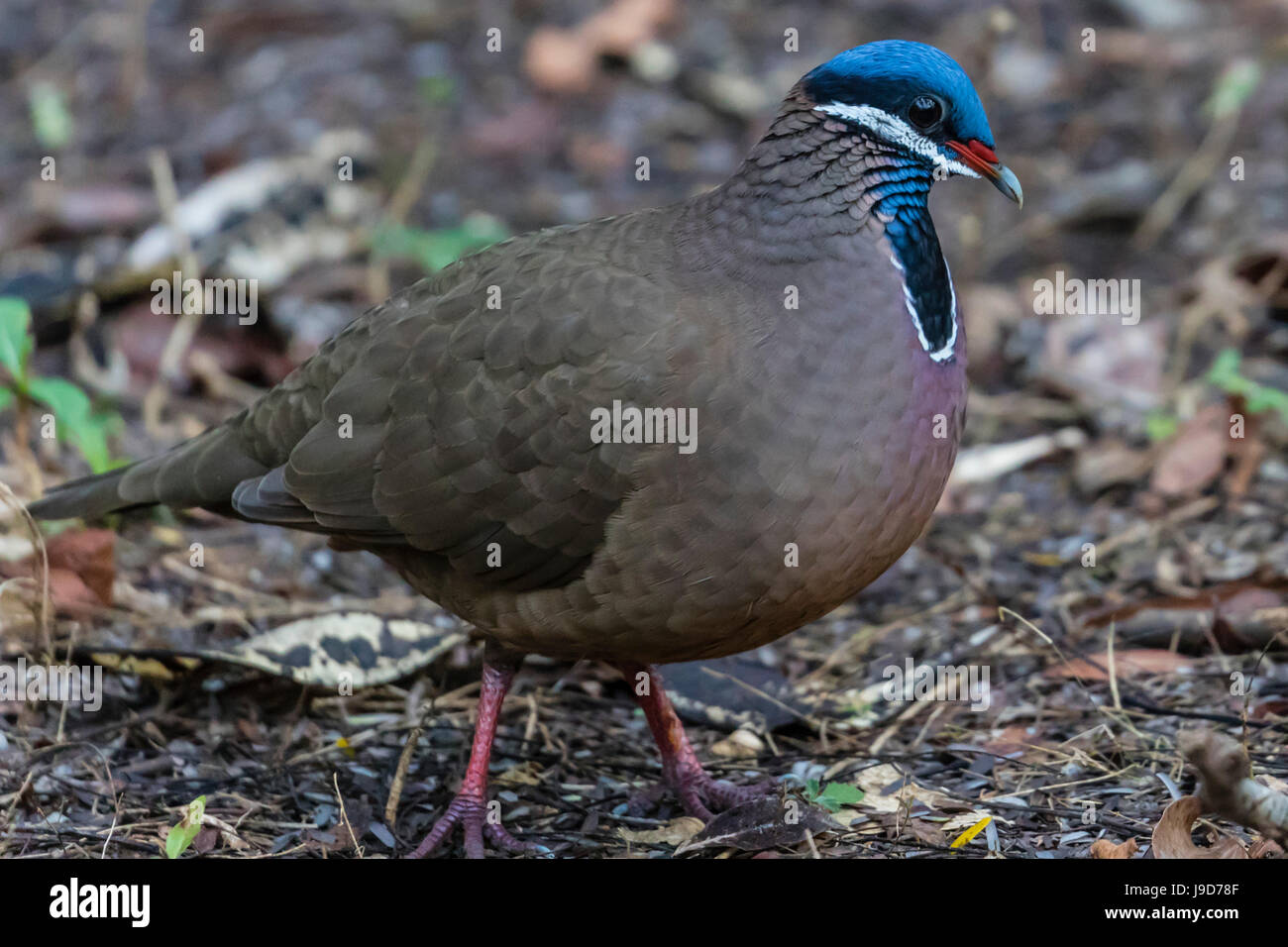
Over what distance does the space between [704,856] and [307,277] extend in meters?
4.45

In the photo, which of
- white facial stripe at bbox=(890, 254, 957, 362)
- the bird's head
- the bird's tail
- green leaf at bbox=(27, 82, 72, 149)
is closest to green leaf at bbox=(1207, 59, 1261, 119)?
the bird's head

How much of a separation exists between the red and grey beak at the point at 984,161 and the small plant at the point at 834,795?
5.52ft

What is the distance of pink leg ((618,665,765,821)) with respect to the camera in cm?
456

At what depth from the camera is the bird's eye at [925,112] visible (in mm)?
3980

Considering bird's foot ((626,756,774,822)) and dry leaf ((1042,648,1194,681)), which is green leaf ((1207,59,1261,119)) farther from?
bird's foot ((626,756,774,822))

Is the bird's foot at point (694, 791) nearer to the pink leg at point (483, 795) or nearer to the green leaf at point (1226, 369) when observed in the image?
the pink leg at point (483, 795)

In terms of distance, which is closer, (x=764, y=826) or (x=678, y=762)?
(x=764, y=826)

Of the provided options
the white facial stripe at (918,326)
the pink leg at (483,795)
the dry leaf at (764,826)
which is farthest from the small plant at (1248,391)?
the pink leg at (483,795)

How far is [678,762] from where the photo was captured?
15.2 feet

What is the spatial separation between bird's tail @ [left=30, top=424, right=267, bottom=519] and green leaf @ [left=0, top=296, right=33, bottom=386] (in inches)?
19.1

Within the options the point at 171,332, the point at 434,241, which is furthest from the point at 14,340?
the point at 434,241

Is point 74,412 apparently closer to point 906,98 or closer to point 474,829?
point 474,829

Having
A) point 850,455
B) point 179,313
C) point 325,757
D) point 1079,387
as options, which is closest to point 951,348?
point 850,455

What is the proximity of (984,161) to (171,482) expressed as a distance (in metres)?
2.64
